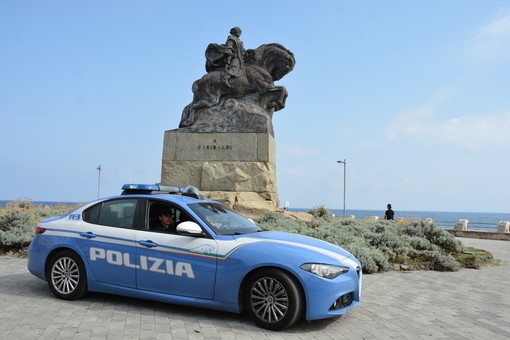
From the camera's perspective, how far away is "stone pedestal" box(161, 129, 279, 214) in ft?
43.7

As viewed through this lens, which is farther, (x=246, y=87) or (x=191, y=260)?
(x=246, y=87)

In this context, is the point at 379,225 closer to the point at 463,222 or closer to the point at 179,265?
the point at 179,265

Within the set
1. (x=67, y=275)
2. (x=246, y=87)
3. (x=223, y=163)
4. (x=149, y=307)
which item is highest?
(x=246, y=87)

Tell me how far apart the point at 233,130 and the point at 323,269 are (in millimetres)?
9771

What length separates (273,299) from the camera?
4445 mm

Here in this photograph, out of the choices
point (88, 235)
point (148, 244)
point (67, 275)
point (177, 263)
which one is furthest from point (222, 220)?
point (67, 275)

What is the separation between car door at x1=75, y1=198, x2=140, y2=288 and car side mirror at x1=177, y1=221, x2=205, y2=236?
0.72 meters

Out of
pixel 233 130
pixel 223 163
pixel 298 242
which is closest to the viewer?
pixel 298 242

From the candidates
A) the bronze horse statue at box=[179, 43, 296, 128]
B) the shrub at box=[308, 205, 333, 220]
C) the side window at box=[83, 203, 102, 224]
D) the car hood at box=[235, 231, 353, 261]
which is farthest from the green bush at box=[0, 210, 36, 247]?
the shrub at box=[308, 205, 333, 220]

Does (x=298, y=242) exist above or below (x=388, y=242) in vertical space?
above

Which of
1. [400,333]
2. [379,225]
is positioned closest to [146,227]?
[400,333]

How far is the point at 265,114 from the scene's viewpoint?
1415 centimetres

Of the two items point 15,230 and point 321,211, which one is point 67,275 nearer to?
point 15,230

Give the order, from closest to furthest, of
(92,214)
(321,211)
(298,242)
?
(298,242) → (92,214) → (321,211)
